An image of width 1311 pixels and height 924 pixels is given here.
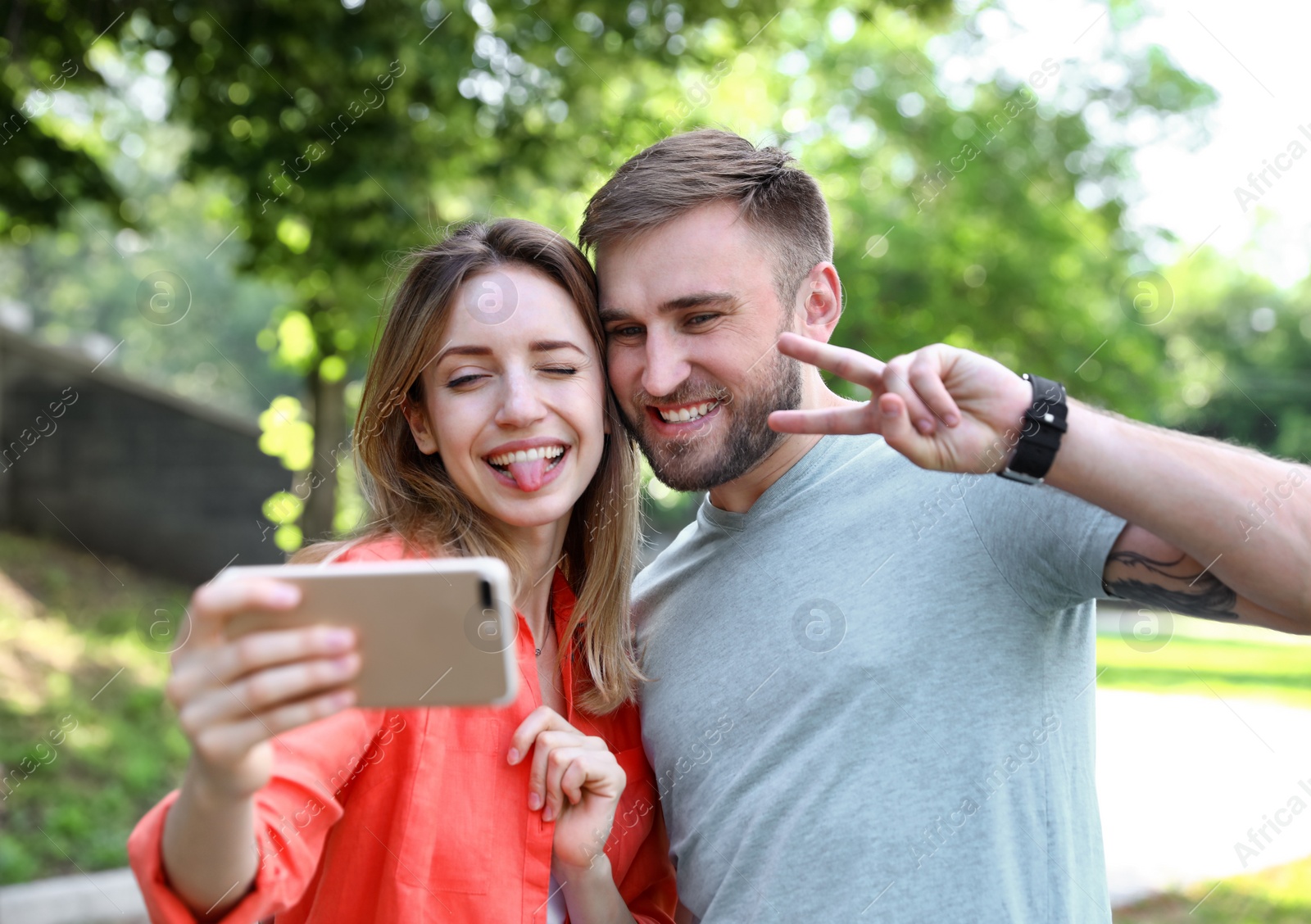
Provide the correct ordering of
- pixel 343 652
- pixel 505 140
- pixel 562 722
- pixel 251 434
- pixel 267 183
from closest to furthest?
pixel 343 652 → pixel 562 722 → pixel 267 183 → pixel 505 140 → pixel 251 434

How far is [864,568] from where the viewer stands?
2.29 meters

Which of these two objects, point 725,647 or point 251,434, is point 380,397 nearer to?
point 725,647

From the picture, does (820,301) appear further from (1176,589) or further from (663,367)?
(1176,589)

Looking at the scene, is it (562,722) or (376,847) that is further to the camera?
(562,722)

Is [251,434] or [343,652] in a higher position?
[343,652]

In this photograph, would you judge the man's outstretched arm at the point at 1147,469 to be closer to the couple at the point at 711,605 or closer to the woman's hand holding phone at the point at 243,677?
the couple at the point at 711,605

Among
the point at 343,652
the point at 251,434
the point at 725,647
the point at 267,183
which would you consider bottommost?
the point at 251,434

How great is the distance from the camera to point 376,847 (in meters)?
2.07

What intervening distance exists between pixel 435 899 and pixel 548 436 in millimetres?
1029

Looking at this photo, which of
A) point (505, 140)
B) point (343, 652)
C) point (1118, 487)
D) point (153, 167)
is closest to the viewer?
point (343, 652)

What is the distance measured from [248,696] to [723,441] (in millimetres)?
1438

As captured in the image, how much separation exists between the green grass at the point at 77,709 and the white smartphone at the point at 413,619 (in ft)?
18.9

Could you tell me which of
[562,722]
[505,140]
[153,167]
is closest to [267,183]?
[505,140]

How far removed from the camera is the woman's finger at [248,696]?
134 centimetres
